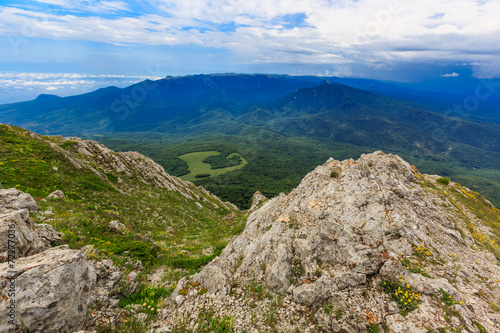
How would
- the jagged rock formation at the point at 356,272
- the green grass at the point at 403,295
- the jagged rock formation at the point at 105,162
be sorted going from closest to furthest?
the green grass at the point at 403,295, the jagged rock formation at the point at 356,272, the jagged rock formation at the point at 105,162

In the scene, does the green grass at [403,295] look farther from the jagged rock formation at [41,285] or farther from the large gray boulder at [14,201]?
the large gray boulder at [14,201]

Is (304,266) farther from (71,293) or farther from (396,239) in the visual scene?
(71,293)

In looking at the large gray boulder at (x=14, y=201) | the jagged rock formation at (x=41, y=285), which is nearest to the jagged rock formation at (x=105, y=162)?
the large gray boulder at (x=14, y=201)

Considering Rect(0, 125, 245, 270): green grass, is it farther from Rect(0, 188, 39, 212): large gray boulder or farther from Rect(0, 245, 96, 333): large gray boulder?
Rect(0, 245, 96, 333): large gray boulder

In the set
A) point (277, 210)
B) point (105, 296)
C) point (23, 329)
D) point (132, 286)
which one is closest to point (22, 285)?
point (23, 329)

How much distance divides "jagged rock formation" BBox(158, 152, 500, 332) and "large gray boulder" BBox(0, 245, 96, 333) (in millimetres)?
4334

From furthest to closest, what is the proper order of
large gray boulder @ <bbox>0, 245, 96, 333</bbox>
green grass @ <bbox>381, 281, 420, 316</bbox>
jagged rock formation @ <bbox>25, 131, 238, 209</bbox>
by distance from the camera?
1. jagged rock formation @ <bbox>25, 131, 238, 209</bbox>
2. green grass @ <bbox>381, 281, 420, 316</bbox>
3. large gray boulder @ <bbox>0, 245, 96, 333</bbox>

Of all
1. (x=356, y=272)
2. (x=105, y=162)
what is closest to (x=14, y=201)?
(x=356, y=272)

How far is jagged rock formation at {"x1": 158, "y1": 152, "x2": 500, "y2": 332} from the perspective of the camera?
394 inches

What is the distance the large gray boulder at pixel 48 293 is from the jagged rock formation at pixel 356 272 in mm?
4334

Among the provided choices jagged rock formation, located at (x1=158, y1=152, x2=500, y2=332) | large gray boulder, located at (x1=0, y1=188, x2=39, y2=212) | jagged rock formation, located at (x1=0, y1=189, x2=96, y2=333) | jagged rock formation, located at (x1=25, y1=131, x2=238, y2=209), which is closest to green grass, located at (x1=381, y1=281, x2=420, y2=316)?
jagged rock formation, located at (x1=158, y1=152, x2=500, y2=332)

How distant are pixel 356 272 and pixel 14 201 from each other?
29471 mm

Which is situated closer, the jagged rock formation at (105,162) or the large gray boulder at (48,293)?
the large gray boulder at (48,293)

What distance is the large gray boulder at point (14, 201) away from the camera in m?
17.4
